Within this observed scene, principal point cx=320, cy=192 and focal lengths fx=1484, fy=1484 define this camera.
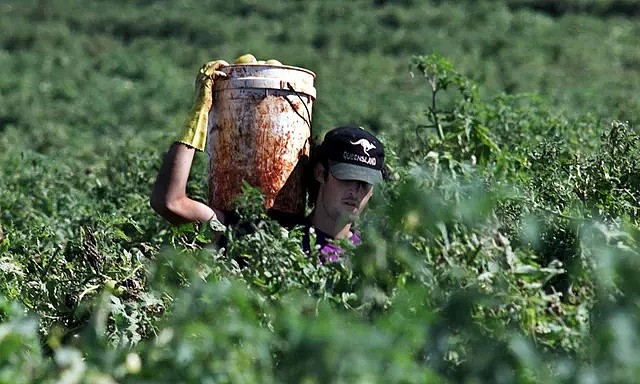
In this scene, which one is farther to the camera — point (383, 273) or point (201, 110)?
point (201, 110)

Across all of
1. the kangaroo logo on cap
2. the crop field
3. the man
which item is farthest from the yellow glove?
the kangaroo logo on cap

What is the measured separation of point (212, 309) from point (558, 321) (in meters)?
0.75

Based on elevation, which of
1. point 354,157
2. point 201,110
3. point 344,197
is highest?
point 201,110

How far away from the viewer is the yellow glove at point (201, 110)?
4.87m

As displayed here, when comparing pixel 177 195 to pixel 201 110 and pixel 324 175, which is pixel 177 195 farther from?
pixel 324 175

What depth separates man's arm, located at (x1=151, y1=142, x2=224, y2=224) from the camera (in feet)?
15.6

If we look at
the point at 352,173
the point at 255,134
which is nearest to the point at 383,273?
the point at 352,173

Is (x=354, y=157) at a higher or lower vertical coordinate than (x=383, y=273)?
lower

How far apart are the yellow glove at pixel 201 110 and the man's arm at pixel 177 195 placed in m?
0.03

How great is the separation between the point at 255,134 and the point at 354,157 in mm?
346

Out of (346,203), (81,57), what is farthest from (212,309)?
(81,57)

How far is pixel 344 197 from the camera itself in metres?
4.94

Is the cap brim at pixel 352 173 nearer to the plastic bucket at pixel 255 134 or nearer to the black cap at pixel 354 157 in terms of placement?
the black cap at pixel 354 157

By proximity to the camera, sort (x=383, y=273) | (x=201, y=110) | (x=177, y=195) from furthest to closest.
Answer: (x=201, y=110) → (x=177, y=195) → (x=383, y=273)
